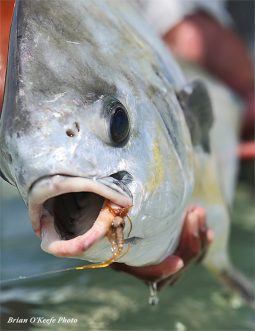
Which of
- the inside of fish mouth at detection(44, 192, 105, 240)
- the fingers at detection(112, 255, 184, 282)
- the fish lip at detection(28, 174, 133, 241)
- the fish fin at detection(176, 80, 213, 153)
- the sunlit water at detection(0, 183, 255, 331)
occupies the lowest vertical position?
the sunlit water at detection(0, 183, 255, 331)

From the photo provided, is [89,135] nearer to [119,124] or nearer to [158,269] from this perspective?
[119,124]

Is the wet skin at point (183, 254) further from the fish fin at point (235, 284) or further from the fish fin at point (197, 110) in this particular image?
the fish fin at point (235, 284)

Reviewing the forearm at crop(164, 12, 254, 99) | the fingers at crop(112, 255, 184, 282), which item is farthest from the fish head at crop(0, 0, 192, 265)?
the forearm at crop(164, 12, 254, 99)

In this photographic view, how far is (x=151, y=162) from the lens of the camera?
3.33 feet

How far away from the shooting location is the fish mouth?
85 centimetres

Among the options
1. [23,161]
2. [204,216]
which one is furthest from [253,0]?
[23,161]

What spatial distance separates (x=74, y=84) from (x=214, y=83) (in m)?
1.22

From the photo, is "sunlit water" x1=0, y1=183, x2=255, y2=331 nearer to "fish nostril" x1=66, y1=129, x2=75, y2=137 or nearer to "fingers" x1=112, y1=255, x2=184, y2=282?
"fingers" x1=112, y1=255, x2=184, y2=282

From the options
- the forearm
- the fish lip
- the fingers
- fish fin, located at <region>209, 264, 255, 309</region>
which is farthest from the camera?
the forearm

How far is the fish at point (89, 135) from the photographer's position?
0.87 meters

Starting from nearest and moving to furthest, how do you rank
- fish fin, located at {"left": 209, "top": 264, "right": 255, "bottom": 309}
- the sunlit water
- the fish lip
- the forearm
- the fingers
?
1. the fish lip
2. the fingers
3. the sunlit water
4. fish fin, located at {"left": 209, "top": 264, "right": 255, "bottom": 309}
5. the forearm

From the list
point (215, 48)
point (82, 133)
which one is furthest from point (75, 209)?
point (215, 48)

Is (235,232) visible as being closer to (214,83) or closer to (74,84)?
(214,83)

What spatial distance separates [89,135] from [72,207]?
0.33ft
